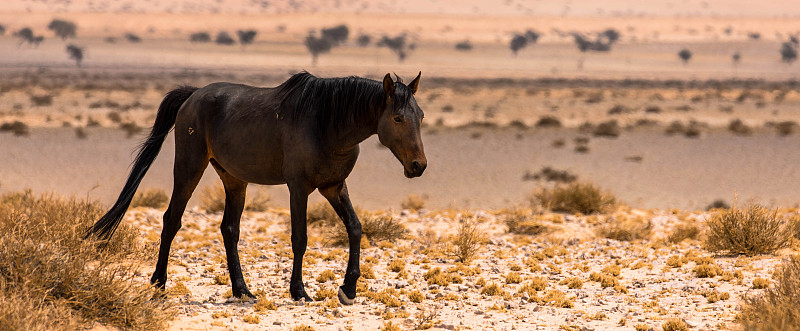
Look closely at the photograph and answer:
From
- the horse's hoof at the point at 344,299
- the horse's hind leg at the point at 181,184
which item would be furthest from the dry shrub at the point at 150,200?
the horse's hoof at the point at 344,299

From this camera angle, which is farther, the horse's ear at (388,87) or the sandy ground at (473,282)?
the sandy ground at (473,282)

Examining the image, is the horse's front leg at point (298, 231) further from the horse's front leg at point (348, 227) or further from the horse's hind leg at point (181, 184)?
the horse's hind leg at point (181, 184)

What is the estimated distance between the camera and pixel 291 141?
7789mm

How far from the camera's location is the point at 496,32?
445 ft

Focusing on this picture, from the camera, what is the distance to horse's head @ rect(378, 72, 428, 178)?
7234 millimetres

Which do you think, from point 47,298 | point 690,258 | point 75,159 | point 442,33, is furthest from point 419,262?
point 442,33

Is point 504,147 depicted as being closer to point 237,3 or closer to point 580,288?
point 580,288

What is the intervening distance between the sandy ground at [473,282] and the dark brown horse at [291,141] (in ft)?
1.69

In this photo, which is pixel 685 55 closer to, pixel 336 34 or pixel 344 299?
pixel 336 34

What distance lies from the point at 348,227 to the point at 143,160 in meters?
2.21

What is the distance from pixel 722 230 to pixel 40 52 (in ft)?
355

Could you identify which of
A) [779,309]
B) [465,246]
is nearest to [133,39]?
[465,246]

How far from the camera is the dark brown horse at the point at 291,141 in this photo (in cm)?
749

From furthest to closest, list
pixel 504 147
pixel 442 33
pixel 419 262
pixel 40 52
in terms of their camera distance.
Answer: pixel 442 33 → pixel 40 52 → pixel 504 147 → pixel 419 262
